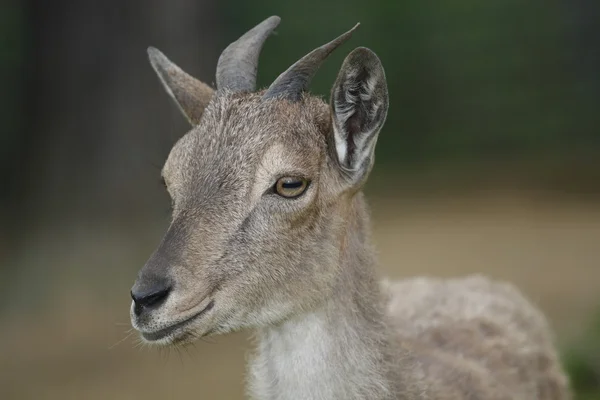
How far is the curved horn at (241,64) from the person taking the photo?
580 cm

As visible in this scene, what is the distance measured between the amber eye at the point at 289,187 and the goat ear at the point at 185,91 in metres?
1.00

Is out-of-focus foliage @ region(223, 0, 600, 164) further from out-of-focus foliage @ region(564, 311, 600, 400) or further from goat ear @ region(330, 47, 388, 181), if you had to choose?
goat ear @ region(330, 47, 388, 181)

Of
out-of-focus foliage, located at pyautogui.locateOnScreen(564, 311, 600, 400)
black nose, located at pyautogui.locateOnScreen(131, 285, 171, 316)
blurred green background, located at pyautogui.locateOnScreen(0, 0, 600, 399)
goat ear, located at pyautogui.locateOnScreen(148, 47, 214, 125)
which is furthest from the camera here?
blurred green background, located at pyautogui.locateOnScreen(0, 0, 600, 399)

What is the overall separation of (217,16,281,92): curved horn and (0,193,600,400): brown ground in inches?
192

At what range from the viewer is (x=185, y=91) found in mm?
6055

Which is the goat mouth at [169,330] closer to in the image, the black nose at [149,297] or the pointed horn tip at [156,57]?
the black nose at [149,297]

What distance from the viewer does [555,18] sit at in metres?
17.2

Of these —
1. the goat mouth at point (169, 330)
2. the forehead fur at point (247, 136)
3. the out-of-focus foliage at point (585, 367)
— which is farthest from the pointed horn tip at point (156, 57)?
the out-of-focus foliage at point (585, 367)

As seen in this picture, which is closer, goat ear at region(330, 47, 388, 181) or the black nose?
the black nose

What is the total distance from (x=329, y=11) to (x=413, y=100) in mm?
2358

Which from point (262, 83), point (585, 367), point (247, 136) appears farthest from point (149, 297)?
point (262, 83)

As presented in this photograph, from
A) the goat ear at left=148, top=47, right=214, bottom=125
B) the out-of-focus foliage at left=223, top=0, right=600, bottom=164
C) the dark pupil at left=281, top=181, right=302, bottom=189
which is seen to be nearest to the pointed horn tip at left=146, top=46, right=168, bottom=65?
the goat ear at left=148, top=47, right=214, bottom=125

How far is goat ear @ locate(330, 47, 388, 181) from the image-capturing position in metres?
5.18

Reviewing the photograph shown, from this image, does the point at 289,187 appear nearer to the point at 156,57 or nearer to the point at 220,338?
the point at 156,57
